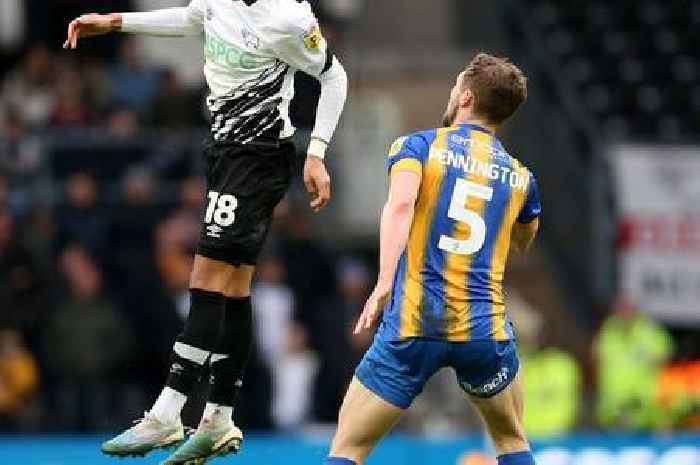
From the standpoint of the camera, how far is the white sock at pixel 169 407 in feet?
27.4

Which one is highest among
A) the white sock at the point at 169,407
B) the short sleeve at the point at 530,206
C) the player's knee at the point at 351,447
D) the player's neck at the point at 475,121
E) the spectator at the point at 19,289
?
the player's neck at the point at 475,121

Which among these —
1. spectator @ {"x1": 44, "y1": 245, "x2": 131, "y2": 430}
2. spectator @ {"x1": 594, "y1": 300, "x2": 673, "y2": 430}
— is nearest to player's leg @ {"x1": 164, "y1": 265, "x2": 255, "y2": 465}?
spectator @ {"x1": 44, "y1": 245, "x2": 131, "y2": 430}

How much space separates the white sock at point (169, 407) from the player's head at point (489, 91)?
1.63 metres

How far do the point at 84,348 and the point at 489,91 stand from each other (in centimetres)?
679

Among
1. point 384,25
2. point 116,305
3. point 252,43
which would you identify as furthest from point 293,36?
point 384,25

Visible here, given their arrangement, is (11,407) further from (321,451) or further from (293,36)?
(293,36)

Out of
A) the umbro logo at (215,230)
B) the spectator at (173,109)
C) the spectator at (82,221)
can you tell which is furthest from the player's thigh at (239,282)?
the spectator at (173,109)

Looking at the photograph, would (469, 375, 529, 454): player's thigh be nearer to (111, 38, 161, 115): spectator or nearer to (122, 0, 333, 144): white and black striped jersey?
(122, 0, 333, 144): white and black striped jersey

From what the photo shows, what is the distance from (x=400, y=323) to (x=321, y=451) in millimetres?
5362

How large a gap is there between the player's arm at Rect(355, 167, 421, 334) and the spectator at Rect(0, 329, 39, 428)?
672 cm

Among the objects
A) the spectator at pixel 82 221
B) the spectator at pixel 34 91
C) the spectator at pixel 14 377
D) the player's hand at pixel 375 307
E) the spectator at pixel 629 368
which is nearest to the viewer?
the player's hand at pixel 375 307

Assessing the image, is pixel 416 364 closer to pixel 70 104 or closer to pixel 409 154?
pixel 409 154

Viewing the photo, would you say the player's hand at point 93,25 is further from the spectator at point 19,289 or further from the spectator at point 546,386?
the spectator at point 546,386

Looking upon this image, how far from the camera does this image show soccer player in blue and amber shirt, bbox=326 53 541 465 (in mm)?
8023
